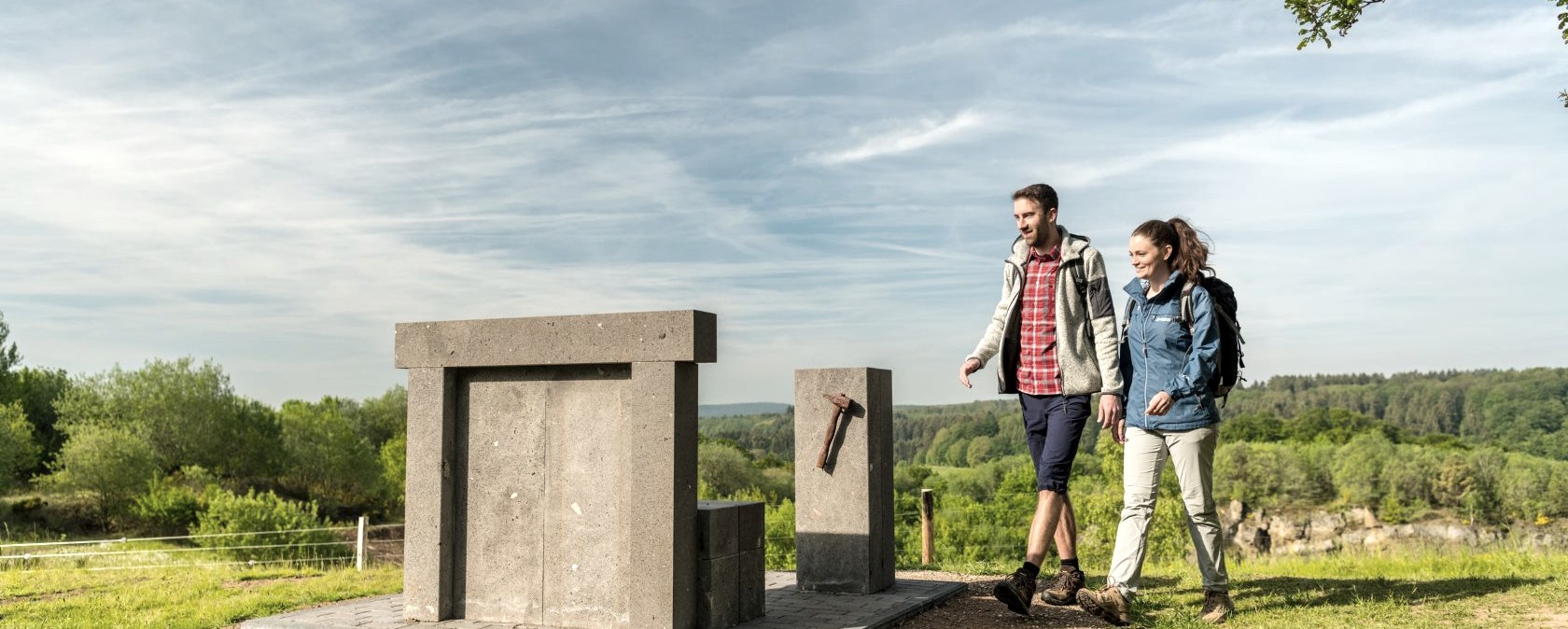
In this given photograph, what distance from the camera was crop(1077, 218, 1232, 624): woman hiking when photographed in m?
5.92

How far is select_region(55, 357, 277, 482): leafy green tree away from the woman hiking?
59.4m

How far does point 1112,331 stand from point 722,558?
273cm

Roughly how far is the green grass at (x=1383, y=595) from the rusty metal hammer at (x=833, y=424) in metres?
2.38

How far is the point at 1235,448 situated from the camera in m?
75.8

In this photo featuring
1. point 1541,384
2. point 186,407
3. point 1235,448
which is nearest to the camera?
point 186,407

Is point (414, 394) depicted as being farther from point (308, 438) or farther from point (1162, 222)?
point (308, 438)

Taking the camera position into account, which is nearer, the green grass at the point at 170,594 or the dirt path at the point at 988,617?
the dirt path at the point at 988,617

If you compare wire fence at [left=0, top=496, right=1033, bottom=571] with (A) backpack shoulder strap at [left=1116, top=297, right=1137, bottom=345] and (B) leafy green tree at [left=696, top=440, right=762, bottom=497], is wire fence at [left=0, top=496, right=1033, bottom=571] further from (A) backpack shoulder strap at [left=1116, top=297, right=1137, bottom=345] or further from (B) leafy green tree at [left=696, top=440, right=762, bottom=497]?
(B) leafy green tree at [left=696, top=440, right=762, bottom=497]

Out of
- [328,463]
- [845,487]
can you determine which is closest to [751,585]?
[845,487]

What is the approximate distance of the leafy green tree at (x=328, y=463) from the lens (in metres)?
61.0

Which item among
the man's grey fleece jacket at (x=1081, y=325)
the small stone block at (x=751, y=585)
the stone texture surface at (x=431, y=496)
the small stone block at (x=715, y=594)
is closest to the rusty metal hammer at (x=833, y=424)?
the small stone block at (x=751, y=585)

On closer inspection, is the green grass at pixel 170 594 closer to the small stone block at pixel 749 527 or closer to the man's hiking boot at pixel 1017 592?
the small stone block at pixel 749 527

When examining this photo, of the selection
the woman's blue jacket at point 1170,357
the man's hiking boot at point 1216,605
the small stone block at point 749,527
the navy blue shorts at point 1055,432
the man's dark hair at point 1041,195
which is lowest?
the man's hiking boot at point 1216,605

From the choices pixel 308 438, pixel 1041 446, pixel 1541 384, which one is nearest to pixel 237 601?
pixel 1041 446
